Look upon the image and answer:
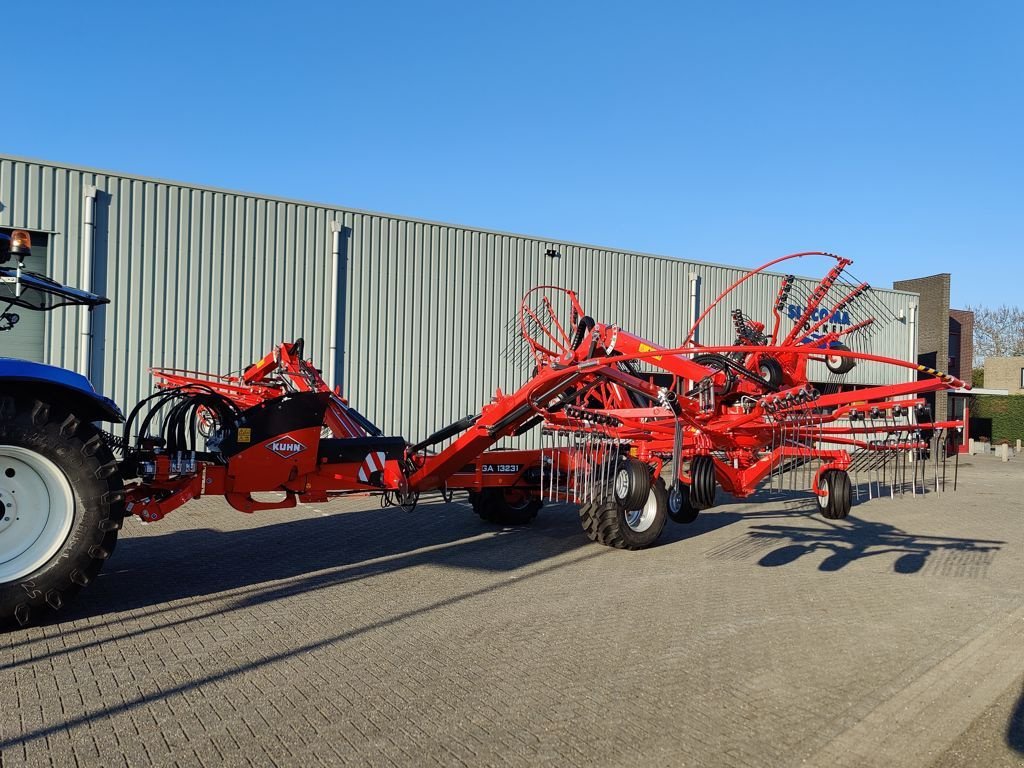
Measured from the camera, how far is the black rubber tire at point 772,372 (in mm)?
8789

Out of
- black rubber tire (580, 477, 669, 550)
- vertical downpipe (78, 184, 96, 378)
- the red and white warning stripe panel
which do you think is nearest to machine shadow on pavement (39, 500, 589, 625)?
black rubber tire (580, 477, 669, 550)

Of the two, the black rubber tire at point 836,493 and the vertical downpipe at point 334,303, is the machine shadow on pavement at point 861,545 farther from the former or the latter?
the vertical downpipe at point 334,303

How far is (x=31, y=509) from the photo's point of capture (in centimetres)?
541

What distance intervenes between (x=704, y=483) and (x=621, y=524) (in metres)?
1.74

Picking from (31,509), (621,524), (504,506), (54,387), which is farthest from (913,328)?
(31,509)

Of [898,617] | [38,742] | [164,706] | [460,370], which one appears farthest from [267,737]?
[460,370]

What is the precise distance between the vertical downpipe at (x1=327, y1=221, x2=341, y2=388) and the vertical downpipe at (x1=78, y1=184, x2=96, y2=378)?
374cm

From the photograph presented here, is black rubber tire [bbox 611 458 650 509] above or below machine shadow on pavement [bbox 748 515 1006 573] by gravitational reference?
above

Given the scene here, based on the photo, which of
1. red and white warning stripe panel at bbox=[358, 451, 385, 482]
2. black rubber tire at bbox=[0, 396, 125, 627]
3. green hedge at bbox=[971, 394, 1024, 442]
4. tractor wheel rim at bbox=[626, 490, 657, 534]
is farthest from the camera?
green hedge at bbox=[971, 394, 1024, 442]

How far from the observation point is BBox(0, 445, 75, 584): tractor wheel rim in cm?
528

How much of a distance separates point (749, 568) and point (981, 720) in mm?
3806

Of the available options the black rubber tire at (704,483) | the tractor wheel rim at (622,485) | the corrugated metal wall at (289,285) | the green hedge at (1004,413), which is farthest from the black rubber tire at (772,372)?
the green hedge at (1004,413)

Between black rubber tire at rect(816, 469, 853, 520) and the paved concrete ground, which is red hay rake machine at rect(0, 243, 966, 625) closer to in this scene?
black rubber tire at rect(816, 469, 853, 520)

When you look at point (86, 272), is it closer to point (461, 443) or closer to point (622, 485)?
point (461, 443)
